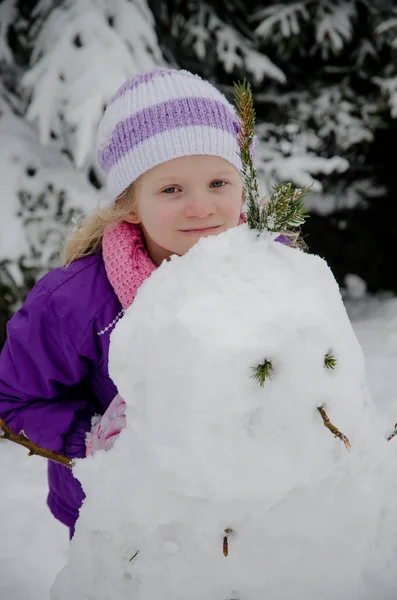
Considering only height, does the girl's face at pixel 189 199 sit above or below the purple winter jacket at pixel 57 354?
above

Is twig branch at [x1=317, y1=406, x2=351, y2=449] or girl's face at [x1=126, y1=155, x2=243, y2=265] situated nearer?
twig branch at [x1=317, y1=406, x2=351, y2=449]

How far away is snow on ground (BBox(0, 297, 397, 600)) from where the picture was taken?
276 cm

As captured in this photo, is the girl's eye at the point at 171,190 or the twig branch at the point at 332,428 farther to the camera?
the girl's eye at the point at 171,190

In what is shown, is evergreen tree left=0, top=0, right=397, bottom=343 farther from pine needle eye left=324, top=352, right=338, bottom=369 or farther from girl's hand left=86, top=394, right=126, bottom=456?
pine needle eye left=324, top=352, right=338, bottom=369

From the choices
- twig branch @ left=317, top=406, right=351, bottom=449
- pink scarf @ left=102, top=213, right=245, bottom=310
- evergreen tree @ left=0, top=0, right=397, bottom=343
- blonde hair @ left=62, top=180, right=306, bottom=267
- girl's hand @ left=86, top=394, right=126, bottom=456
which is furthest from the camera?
evergreen tree @ left=0, top=0, right=397, bottom=343

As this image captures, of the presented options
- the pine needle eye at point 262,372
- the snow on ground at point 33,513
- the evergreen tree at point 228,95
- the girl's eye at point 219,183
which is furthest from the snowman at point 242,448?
the evergreen tree at point 228,95

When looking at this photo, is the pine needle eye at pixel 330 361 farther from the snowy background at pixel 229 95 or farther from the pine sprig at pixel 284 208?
the snowy background at pixel 229 95

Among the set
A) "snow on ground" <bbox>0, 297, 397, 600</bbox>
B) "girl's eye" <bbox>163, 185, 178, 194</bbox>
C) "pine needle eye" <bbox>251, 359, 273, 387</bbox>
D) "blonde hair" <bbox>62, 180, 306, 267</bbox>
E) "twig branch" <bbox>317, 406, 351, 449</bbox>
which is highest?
"pine needle eye" <bbox>251, 359, 273, 387</bbox>

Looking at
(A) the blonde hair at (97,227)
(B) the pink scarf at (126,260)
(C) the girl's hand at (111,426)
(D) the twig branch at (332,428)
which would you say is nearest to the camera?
(D) the twig branch at (332,428)

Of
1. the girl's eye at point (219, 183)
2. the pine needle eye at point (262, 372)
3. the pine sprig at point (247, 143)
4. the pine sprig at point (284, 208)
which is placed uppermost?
the pine sprig at point (247, 143)

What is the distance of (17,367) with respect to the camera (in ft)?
5.79

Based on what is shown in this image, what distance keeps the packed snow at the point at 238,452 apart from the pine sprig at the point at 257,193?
0.04 meters

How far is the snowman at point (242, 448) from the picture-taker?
2.82 feet

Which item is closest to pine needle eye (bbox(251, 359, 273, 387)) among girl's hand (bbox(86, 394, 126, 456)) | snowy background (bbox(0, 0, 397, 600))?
girl's hand (bbox(86, 394, 126, 456))
